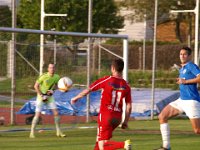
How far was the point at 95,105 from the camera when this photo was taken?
994 inches

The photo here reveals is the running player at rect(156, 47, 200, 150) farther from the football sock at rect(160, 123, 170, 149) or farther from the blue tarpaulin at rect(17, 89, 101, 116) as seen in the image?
the blue tarpaulin at rect(17, 89, 101, 116)

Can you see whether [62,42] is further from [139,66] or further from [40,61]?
[139,66]

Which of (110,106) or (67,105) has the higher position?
(110,106)

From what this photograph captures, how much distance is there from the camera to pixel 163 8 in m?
43.6

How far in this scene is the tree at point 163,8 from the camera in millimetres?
42562

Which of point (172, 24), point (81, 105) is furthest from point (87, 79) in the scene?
point (172, 24)

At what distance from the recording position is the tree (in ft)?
140

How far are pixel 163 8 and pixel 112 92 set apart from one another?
30667mm

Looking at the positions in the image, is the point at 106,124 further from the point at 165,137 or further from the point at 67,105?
the point at 67,105

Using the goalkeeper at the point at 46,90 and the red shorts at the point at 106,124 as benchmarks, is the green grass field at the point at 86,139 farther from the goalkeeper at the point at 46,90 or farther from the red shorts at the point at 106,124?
the red shorts at the point at 106,124

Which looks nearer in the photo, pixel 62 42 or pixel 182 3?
pixel 62 42

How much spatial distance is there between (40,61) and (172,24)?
2993 cm

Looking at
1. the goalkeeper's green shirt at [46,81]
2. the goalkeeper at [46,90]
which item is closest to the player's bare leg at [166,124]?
the goalkeeper at [46,90]

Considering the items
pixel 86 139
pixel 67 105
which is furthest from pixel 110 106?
pixel 67 105
